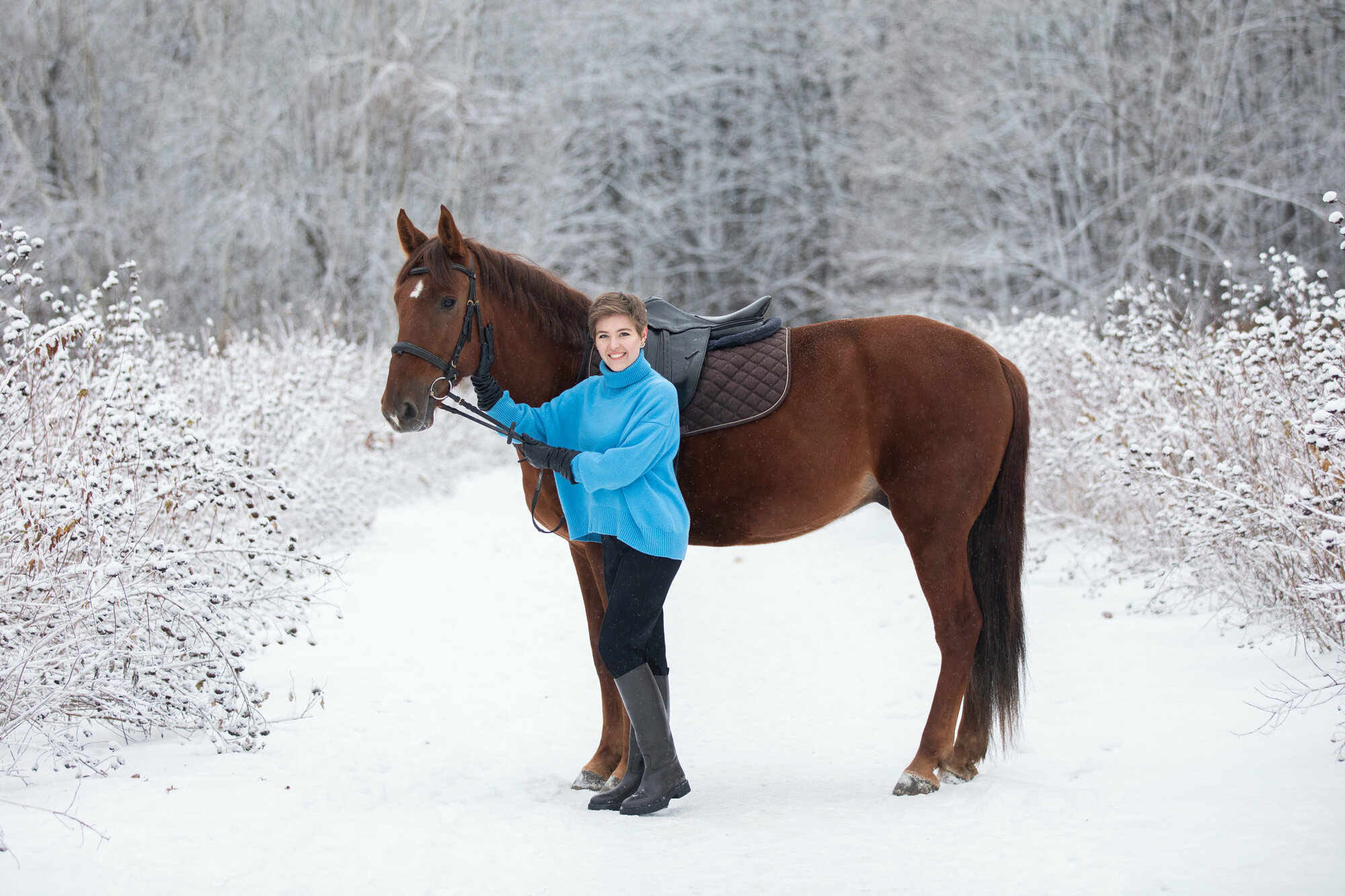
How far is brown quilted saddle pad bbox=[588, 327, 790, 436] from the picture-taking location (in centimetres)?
378

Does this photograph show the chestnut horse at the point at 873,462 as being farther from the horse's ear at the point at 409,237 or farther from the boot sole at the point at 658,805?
the boot sole at the point at 658,805

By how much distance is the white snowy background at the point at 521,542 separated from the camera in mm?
3223

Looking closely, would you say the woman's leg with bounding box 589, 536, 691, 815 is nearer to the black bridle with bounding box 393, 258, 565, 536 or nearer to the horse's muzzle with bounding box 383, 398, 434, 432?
the black bridle with bounding box 393, 258, 565, 536

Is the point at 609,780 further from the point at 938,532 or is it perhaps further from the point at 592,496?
the point at 938,532

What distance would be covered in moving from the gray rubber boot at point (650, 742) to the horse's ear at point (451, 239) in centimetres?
157

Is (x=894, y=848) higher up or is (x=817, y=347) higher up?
(x=817, y=347)

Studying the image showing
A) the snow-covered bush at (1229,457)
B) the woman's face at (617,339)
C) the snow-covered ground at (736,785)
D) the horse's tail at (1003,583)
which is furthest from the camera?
the snow-covered bush at (1229,457)

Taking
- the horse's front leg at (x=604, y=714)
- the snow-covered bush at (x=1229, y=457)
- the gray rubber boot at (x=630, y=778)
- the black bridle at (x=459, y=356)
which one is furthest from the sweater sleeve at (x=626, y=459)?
the snow-covered bush at (x=1229, y=457)

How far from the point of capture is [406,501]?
1264 centimetres

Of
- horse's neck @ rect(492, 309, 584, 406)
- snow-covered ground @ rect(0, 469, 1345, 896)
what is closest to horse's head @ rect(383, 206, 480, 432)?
horse's neck @ rect(492, 309, 584, 406)

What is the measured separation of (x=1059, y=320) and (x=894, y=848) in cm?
737

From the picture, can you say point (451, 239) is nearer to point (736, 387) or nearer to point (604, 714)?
point (736, 387)

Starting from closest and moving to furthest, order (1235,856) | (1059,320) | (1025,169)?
(1235,856)
(1059,320)
(1025,169)

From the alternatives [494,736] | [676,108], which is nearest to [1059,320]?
[494,736]
